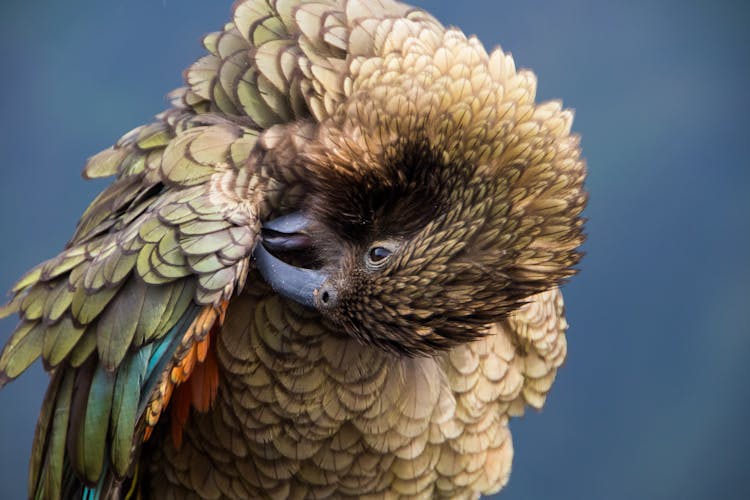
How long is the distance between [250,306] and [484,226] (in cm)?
41

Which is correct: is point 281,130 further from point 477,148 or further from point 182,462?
point 182,462

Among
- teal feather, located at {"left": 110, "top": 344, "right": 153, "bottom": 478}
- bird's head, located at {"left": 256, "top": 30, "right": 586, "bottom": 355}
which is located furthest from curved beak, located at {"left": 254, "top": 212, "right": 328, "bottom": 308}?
teal feather, located at {"left": 110, "top": 344, "right": 153, "bottom": 478}

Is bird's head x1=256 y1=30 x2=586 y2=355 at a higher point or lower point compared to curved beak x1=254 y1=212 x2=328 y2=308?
higher

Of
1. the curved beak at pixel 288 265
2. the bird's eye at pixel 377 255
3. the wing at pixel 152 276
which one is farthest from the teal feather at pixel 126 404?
the bird's eye at pixel 377 255

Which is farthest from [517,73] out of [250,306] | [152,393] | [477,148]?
[152,393]

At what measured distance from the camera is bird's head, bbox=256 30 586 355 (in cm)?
123

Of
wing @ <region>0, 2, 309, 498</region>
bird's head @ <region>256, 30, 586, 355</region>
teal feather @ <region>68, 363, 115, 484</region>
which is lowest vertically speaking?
teal feather @ <region>68, 363, 115, 484</region>

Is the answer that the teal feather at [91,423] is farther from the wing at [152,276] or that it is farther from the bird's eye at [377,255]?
the bird's eye at [377,255]

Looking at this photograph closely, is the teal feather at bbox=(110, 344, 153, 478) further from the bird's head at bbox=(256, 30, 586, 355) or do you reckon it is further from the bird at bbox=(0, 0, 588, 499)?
the bird's head at bbox=(256, 30, 586, 355)

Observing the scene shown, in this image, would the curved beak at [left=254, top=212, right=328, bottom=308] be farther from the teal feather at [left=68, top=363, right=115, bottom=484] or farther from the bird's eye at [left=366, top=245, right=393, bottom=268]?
the teal feather at [left=68, top=363, right=115, bottom=484]

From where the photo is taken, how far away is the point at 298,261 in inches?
54.2

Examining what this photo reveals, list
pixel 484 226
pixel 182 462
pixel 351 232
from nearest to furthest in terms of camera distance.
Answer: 1. pixel 484 226
2. pixel 351 232
3. pixel 182 462

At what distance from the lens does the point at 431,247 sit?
4.03 ft

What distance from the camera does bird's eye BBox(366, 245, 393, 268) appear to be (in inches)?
50.8
